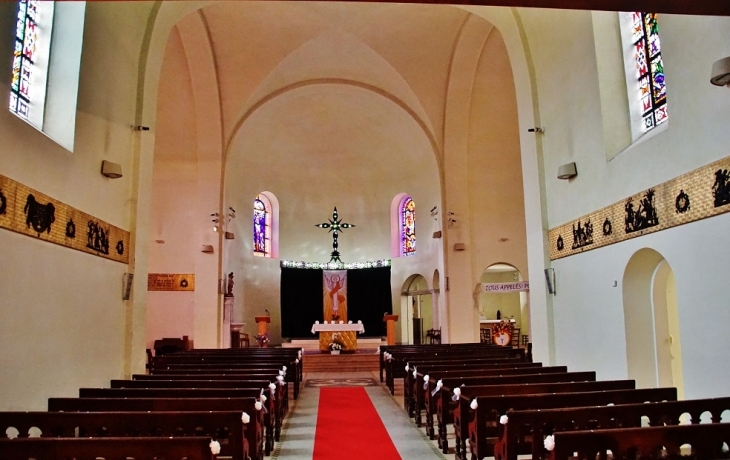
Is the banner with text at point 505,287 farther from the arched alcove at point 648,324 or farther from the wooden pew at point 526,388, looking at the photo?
the wooden pew at point 526,388

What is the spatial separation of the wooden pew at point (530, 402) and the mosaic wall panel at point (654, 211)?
189 cm

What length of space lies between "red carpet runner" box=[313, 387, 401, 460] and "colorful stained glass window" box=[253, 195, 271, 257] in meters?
10.9

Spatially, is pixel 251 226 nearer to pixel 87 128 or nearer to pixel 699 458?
pixel 87 128

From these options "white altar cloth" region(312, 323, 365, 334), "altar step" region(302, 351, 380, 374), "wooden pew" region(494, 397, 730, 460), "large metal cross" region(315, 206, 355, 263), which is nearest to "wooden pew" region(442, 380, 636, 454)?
"wooden pew" region(494, 397, 730, 460)

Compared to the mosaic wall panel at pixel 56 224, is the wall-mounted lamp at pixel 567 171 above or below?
above

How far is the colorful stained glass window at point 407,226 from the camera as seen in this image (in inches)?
801

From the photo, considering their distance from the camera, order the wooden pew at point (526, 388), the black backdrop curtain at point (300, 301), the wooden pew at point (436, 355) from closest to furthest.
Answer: the wooden pew at point (526, 388) → the wooden pew at point (436, 355) → the black backdrop curtain at point (300, 301)

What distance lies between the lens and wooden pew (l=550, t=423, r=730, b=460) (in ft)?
10.9

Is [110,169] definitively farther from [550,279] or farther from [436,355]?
[550,279]

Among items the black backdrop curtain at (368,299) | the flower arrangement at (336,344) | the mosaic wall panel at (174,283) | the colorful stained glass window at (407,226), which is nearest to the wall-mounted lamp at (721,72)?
the flower arrangement at (336,344)

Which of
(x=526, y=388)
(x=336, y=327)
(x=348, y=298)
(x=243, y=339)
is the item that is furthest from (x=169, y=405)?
(x=348, y=298)

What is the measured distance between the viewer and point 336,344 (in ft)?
52.6

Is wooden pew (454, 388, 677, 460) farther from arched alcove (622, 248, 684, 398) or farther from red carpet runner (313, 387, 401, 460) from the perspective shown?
arched alcove (622, 248, 684, 398)

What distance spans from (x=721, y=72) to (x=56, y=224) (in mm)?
6950
